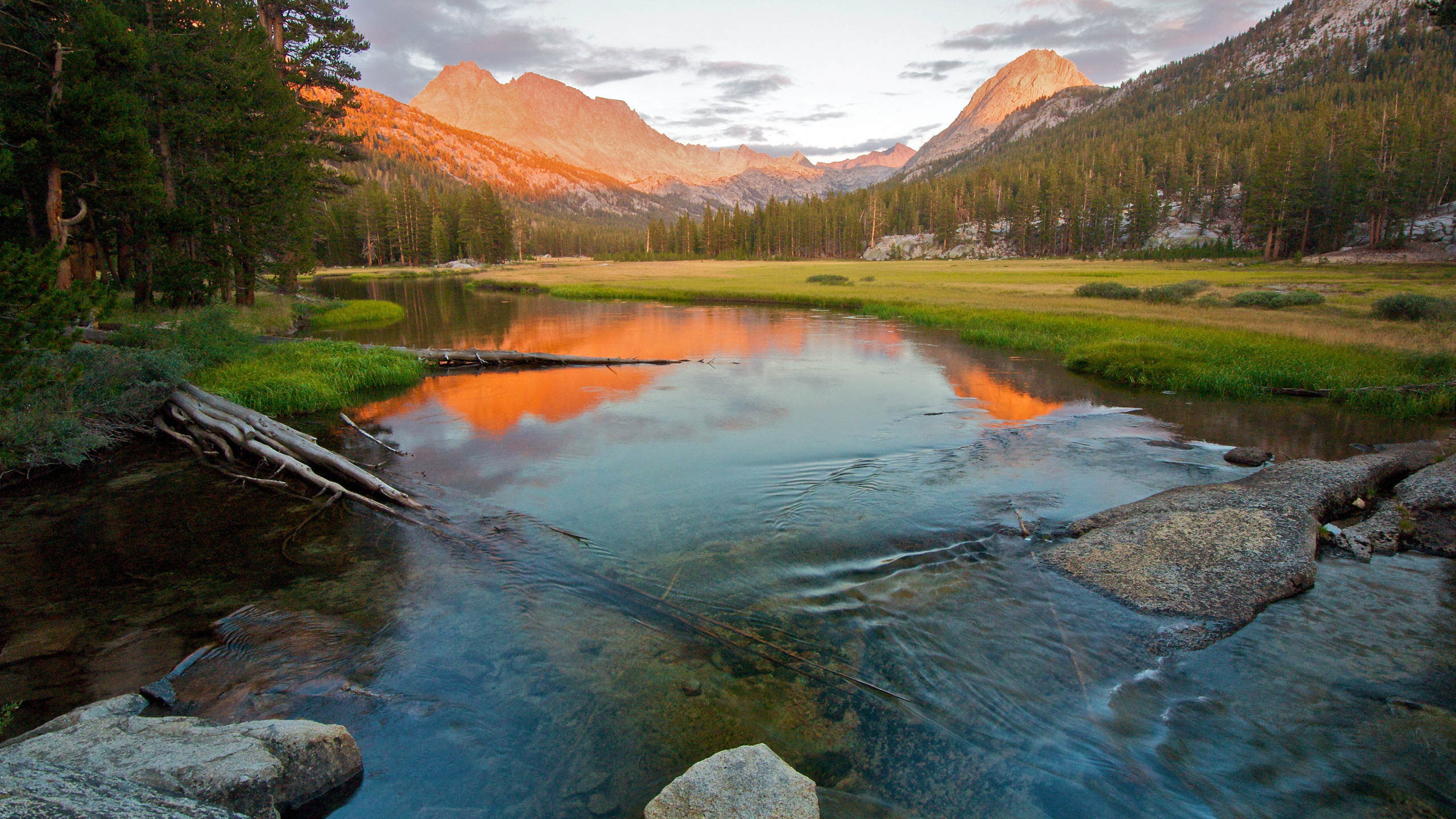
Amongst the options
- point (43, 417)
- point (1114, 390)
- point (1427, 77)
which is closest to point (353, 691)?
point (43, 417)

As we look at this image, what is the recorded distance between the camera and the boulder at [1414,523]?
9117 millimetres

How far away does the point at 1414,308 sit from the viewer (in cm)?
2738

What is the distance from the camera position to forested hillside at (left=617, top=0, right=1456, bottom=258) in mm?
74062

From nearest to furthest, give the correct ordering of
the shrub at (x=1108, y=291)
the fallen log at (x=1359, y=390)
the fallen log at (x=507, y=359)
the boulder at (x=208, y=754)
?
1. the boulder at (x=208, y=754)
2. the fallen log at (x=1359, y=390)
3. the fallen log at (x=507, y=359)
4. the shrub at (x=1108, y=291)

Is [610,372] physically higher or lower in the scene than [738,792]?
higher

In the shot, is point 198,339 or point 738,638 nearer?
point 738,638

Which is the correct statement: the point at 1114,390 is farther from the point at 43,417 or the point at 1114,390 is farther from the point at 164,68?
the point at 164,68

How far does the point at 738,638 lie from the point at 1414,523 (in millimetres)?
10304

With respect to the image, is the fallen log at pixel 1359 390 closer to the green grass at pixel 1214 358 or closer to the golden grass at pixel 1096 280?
the green grass at pixel 1214 358

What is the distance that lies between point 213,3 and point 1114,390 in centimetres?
3915

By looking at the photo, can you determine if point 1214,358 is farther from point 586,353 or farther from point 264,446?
point 264,446

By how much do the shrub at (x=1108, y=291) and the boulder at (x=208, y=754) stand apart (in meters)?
47.0

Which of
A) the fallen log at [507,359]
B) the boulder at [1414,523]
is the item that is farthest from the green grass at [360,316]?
the boulder at [1414,523]

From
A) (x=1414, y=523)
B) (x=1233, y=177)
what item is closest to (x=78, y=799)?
(x=1414, y=523)
